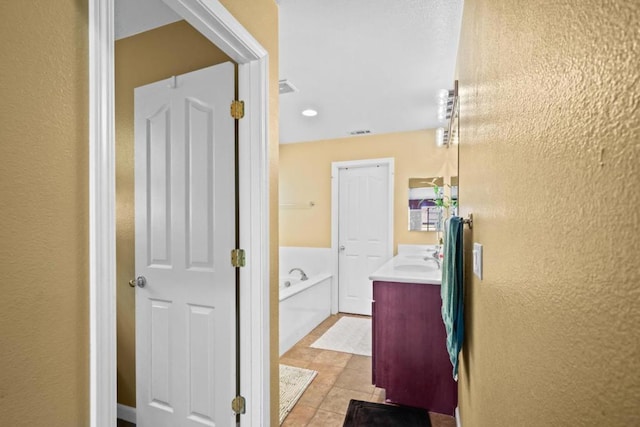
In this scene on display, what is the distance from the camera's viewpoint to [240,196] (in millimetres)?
1608

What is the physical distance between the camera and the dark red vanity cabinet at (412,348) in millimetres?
2072

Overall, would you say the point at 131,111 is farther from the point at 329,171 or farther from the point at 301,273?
the point at 301,273

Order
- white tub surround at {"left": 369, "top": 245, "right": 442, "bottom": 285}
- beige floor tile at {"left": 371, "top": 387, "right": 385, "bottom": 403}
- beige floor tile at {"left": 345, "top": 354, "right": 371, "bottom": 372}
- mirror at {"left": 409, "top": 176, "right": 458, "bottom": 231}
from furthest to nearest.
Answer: mirror at {"left": 409, "top": 176, "right": 458, "bottom": 231}, beige floor tile at {"left": 345, "top": 354, "right": 371, "bottom": 372}, beige floor tile at {"left": 371, "top": 387, "right": 385, "bottom": 403}, white tub surround at {"left": 369, "top": 245, "right": 442, "bottom": 285}

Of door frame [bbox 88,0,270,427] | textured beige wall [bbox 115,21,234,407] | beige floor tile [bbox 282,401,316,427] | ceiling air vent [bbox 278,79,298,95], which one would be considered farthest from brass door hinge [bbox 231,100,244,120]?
beige floor tile [bbox 282,401,316,427]

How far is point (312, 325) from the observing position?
3713 millimetres

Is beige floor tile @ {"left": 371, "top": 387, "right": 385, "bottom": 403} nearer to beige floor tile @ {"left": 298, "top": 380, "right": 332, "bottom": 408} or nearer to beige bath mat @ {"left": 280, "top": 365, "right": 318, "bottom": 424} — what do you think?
beige floor tile @ {"left": 298, "top": 380, "right": 332, "bottom": 408}

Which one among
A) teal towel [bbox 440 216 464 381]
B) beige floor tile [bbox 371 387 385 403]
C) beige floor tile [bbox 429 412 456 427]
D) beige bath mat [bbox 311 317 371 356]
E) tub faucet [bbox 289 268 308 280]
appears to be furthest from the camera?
tub faucet [bbox 289 268 308 280]

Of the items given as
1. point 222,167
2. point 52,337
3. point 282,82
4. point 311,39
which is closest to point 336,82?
point 282,82

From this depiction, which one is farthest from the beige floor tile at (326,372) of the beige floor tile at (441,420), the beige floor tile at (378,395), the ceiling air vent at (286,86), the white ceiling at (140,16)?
the white ceiling at (140,16)

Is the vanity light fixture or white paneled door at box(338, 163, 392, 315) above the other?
the vanity light fixture

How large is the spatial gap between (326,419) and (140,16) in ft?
8.64

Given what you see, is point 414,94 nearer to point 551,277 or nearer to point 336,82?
point 336,82

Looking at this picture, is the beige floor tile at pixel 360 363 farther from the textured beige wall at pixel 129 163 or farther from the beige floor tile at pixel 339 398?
the textured beige wall at pixel 129 163

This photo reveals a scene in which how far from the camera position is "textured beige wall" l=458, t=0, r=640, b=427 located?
29cm
